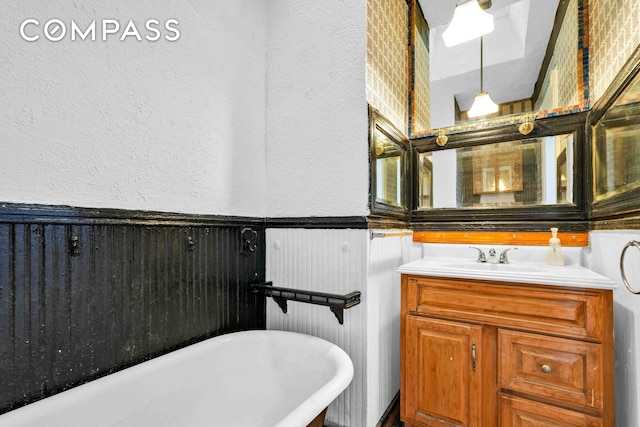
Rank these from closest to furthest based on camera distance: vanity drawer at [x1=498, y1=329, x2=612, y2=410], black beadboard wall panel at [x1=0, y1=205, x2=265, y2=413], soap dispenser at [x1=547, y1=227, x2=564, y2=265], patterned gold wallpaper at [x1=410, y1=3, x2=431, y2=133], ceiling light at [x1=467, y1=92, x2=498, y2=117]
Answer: black beadboard wall panel at [x1=0, y1=205, x2=265, y2=413] < vanity drawer at [x1=498, y1=329, x2=612, y2=410] < soap dispenser at [x1=547, y1=227, x2=564, y2=265] < ceiling light at [x1=467, y1=92, x2=498, y2=117] < patterned gold wallpaper at [x1=410, y1=3, x2=431, y2=133]

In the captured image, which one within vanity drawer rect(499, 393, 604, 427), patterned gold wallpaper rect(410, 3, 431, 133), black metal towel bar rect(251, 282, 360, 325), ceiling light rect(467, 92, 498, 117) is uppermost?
patterned gold wallpaper rect(410, 3, 431, 133)

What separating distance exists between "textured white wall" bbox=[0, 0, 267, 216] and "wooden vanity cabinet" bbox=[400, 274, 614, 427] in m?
1.15

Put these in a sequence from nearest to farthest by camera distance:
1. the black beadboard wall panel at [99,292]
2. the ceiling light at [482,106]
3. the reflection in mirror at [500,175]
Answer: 1. the black beadboard wall panel at [99,292]
2. the reflection in mirror at [500,175]
3. the ceiling light at [482,106]

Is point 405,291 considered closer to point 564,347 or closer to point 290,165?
point 564,347

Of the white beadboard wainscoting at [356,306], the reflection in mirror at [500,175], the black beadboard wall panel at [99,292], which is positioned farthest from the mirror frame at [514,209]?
the black beadboard wall panel at [99,292]

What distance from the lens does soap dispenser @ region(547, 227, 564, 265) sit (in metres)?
1.71

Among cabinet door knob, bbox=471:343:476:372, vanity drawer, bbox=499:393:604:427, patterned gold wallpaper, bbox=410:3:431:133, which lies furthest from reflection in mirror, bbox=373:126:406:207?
vanity drawer, bbox=499:393:604:427

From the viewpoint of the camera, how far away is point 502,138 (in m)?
1.94

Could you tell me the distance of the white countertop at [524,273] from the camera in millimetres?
1248

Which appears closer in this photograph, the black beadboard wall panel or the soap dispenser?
the black beadboard wall panel

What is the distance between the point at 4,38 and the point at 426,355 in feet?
6.67

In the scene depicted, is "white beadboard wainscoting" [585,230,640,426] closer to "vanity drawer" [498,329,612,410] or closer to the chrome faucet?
"vanity drawer" [498,329,612,410]

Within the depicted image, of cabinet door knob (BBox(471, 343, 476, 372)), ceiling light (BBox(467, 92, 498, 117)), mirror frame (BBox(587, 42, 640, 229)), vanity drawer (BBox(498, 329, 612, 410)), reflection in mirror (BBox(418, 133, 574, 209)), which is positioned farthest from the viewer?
ceiling light (BBox(467, 92, 498, 117))

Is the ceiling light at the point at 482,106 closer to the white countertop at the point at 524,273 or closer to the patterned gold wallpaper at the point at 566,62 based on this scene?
the patterned gold wallpaper at the point at 566,62
